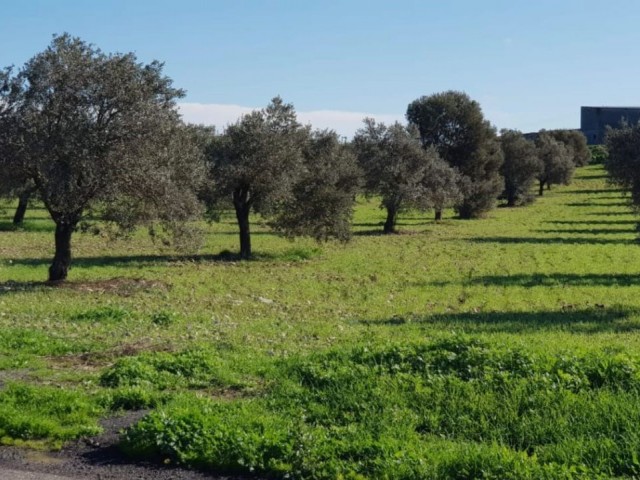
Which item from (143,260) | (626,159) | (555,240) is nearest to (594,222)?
(555,240)

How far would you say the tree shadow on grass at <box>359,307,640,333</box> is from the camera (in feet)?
60.8

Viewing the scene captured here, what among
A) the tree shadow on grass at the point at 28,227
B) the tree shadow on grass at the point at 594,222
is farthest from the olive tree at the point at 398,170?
the tree shadow on grass at the point at 28,227

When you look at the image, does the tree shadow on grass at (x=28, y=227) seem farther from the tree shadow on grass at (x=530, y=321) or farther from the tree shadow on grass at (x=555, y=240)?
the tree shadow on grass at (x=530, y=321)

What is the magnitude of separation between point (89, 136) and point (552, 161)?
9919cm

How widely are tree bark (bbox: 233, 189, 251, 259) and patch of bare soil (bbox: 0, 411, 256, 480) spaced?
100.0 feet

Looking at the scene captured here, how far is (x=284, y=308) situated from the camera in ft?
74.1

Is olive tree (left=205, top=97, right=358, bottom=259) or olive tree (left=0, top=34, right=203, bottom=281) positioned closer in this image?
olive tree (left=0, top=34, right=203, bottom=281)

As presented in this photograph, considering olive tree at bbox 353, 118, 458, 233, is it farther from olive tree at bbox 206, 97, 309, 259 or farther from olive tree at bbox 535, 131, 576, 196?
olive tree at bbox 535, 131, 576, 196

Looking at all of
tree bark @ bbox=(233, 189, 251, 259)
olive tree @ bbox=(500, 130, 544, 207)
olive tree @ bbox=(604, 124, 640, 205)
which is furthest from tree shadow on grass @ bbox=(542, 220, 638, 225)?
tree bark @ bbox=(233, 189, 251, 259)

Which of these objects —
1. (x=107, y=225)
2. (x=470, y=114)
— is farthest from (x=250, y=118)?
(x=470, y=114)

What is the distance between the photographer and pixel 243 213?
129ft

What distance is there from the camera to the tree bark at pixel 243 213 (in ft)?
128

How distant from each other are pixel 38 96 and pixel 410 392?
19.6 m

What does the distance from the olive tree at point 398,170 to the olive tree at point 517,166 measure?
33.6m
